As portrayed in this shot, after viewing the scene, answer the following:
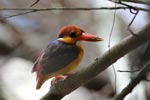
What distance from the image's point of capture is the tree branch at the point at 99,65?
0.90 metres

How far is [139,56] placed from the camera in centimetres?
100

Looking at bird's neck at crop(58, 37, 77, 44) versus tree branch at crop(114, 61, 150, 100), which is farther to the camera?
bird's neck at crop(58, 37, 77, 44)

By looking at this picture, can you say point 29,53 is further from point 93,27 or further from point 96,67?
point 96,67

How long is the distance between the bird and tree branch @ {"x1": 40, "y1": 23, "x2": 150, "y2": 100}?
28mm

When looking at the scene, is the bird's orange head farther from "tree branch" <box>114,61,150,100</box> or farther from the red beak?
"tree branch" <box>114,61,150,100</box>

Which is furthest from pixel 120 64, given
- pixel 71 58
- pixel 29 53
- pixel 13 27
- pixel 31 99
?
pixel 13 27

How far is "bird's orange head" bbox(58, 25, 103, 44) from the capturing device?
3.39 feet

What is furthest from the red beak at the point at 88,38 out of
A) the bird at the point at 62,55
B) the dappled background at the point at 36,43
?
the dappled background at the point at 36,43

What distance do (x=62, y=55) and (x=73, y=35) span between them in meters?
0.06

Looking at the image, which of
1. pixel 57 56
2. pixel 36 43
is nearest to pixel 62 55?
pixel 57 56

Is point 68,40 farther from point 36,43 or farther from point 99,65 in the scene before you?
point 36,43

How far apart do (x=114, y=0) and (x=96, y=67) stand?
0.16 meters

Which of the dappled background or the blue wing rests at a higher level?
the blue wing

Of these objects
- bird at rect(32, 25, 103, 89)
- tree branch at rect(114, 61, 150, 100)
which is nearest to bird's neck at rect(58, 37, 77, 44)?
bird at rect(32, 25, 103, 89)
